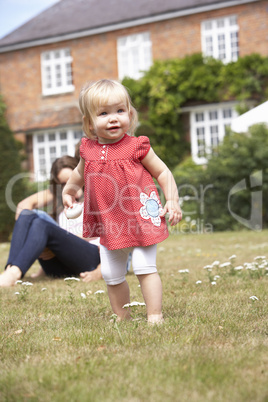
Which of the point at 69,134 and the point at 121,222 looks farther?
the point at 69,134

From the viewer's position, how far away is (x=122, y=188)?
295cm

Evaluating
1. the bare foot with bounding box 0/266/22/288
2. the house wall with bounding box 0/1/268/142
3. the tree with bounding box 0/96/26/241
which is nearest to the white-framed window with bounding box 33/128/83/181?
the house wall with bounding box 0/1/268/142

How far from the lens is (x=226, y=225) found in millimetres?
13289

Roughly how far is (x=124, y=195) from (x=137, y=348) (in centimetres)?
87

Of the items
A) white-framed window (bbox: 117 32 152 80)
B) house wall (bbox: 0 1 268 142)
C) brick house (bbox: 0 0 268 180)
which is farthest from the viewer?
white-framed window (bbox: 117 32 152 80)

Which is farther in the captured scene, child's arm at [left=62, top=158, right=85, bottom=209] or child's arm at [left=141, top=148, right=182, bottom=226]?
child's arm at [left=62, top=158, right=85, bottom=209]

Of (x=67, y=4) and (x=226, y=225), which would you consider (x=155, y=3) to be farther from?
(x=226, y=225)

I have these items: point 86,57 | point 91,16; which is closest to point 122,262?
point 86,57

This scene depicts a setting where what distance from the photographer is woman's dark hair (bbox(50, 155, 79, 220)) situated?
17.4ft

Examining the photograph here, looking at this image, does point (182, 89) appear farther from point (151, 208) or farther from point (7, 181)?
point (151, 208)

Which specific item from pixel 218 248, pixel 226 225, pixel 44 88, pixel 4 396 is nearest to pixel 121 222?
pixel 4 396

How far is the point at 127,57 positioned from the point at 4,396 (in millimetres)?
18460

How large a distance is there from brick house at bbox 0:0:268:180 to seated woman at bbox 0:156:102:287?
12530 mm

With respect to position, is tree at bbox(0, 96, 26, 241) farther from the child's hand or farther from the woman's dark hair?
the child's hand
